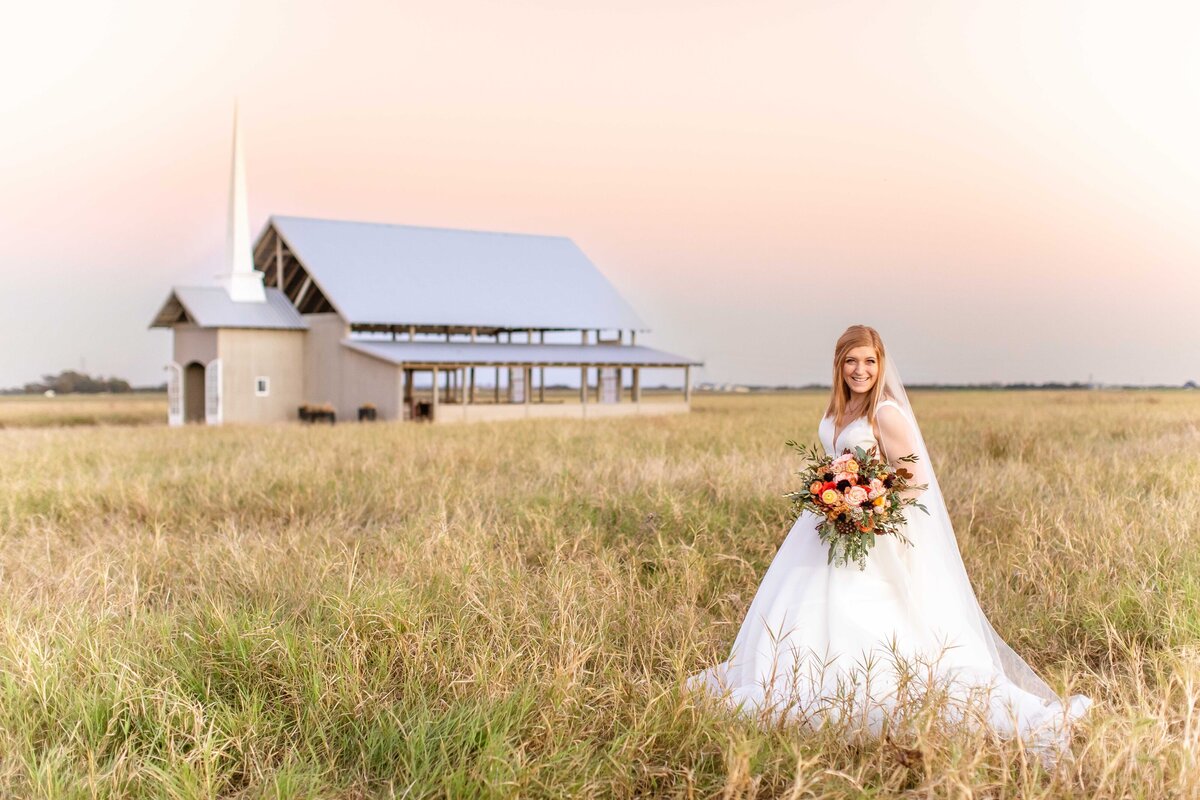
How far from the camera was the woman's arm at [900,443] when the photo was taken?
15.3ft

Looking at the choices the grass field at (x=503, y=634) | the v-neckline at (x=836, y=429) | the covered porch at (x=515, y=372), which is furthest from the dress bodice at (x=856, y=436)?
the covered porch at (x=515, y=372)

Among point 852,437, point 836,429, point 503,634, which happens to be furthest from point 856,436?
point 503,634

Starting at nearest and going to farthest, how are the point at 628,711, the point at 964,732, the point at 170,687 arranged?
the point at 964,732 → the point at 628,711 → the point at 170,687

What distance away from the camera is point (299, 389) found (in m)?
30.6

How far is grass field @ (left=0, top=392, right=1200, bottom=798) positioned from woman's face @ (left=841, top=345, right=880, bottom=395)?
1.51 metres

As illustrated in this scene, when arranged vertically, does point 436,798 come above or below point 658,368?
below

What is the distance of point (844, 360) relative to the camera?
4.80 m

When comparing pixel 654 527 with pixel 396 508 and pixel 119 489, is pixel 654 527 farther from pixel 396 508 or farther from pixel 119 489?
pixel 119 489

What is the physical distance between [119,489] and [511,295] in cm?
2456

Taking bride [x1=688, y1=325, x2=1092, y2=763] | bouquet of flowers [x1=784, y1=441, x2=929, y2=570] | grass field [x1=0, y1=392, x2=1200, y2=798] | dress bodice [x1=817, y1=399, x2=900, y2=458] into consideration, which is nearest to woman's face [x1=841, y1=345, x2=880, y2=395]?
bride [x1=688, y1=325, x2=1092, y2=763]

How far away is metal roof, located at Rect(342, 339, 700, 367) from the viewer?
28766 mm

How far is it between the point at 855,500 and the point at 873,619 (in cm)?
63

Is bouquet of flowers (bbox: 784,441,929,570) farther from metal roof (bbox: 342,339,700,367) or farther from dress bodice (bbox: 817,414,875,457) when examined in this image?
metal roof (bbox: 342,339,700,367)

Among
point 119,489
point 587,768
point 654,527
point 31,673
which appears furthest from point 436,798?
point 119,489
